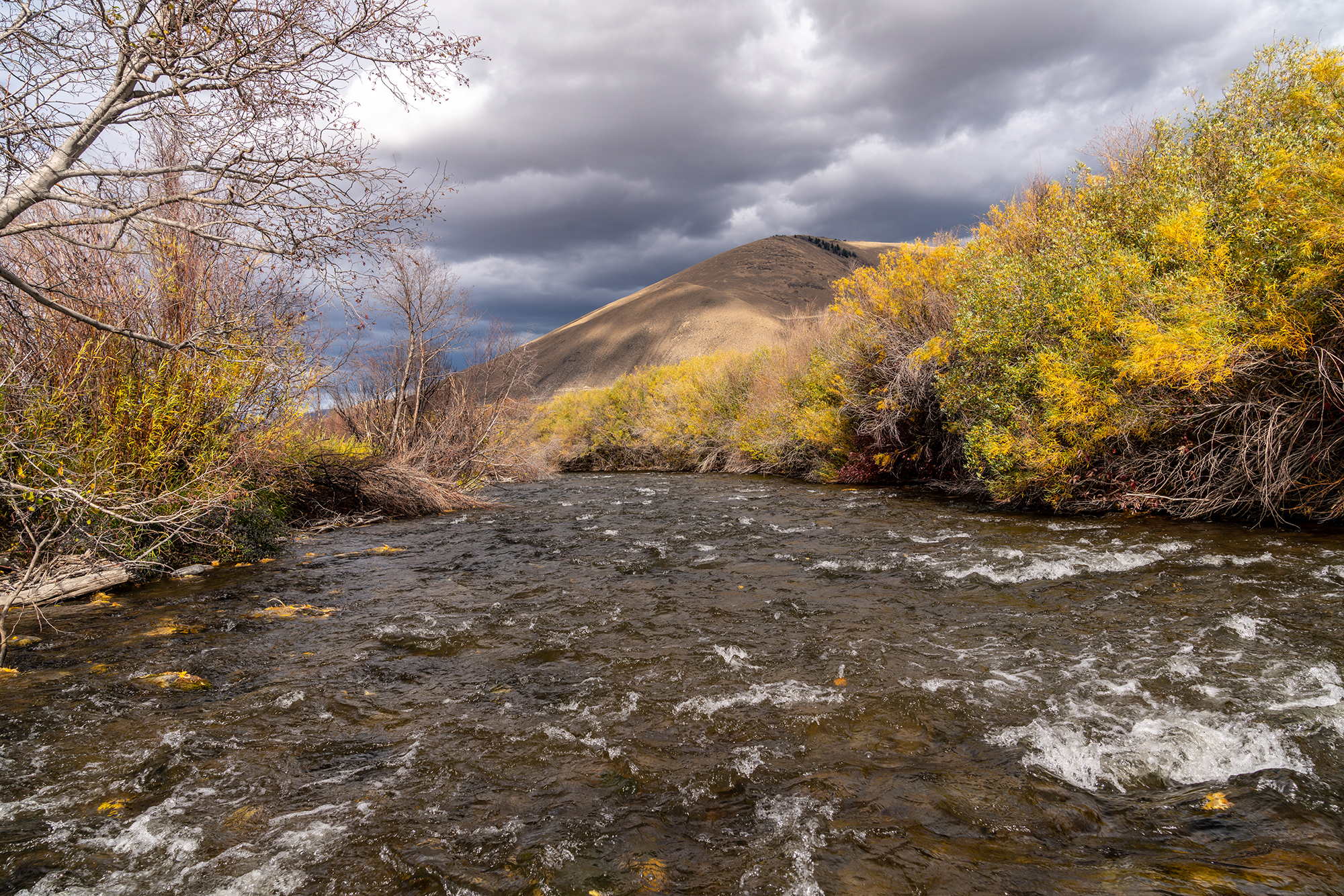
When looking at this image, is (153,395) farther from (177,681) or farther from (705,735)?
(705,735)

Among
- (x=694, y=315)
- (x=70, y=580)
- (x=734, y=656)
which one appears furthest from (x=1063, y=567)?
(x=694, y=315)

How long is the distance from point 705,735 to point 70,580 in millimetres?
8906

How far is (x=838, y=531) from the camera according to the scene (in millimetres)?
12766

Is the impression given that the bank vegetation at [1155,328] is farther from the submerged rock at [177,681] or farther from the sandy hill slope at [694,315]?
the sandy hill slope at [694,315]

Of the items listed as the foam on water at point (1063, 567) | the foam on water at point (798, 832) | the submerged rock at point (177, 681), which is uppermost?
the submerged rock at point (177, 681)

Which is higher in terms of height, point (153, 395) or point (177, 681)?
point (153, 395)

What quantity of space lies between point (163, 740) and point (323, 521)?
11693 mm

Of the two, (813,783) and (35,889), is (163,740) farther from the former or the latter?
(813,783)

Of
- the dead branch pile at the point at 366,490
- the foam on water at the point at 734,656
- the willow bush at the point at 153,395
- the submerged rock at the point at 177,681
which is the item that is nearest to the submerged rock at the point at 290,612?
the willow bush at the point at 153,395

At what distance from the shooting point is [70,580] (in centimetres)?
802

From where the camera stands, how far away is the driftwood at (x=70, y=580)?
287 inches

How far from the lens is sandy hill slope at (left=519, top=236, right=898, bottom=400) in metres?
121

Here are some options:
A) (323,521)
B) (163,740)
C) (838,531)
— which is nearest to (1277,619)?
(838,531)

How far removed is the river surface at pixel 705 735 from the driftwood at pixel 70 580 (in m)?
0.29
